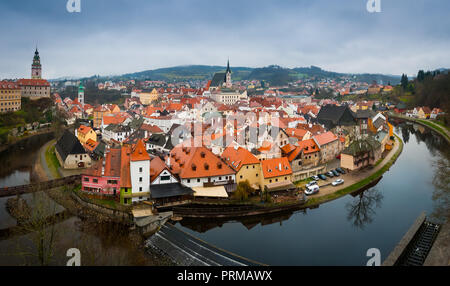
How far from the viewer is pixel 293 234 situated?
822 inches

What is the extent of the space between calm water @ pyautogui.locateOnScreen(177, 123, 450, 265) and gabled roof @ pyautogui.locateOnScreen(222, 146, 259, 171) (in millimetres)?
5504

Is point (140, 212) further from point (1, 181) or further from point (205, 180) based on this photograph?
point (1, 181)

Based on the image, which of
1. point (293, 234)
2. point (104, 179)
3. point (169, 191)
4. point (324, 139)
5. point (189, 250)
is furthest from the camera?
point (324, 139)

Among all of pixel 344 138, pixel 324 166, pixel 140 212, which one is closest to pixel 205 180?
pixel 140 212

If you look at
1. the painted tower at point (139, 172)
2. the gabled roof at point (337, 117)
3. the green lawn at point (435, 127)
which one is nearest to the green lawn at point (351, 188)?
the painted tower at point (139, 172)

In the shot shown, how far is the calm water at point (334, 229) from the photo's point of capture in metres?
18.6

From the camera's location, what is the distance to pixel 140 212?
22.1 metres

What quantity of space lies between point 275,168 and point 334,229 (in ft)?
24.3

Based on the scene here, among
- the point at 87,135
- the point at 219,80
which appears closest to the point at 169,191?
the point at 87,135

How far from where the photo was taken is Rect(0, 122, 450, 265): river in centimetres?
1791

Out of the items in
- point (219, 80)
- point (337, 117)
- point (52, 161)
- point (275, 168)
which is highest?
point (219, 80)

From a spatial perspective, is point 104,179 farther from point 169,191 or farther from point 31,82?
point 31,82

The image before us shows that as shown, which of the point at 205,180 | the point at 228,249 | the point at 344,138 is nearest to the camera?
the point at 228,249

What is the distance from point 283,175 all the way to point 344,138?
18.7 meters
